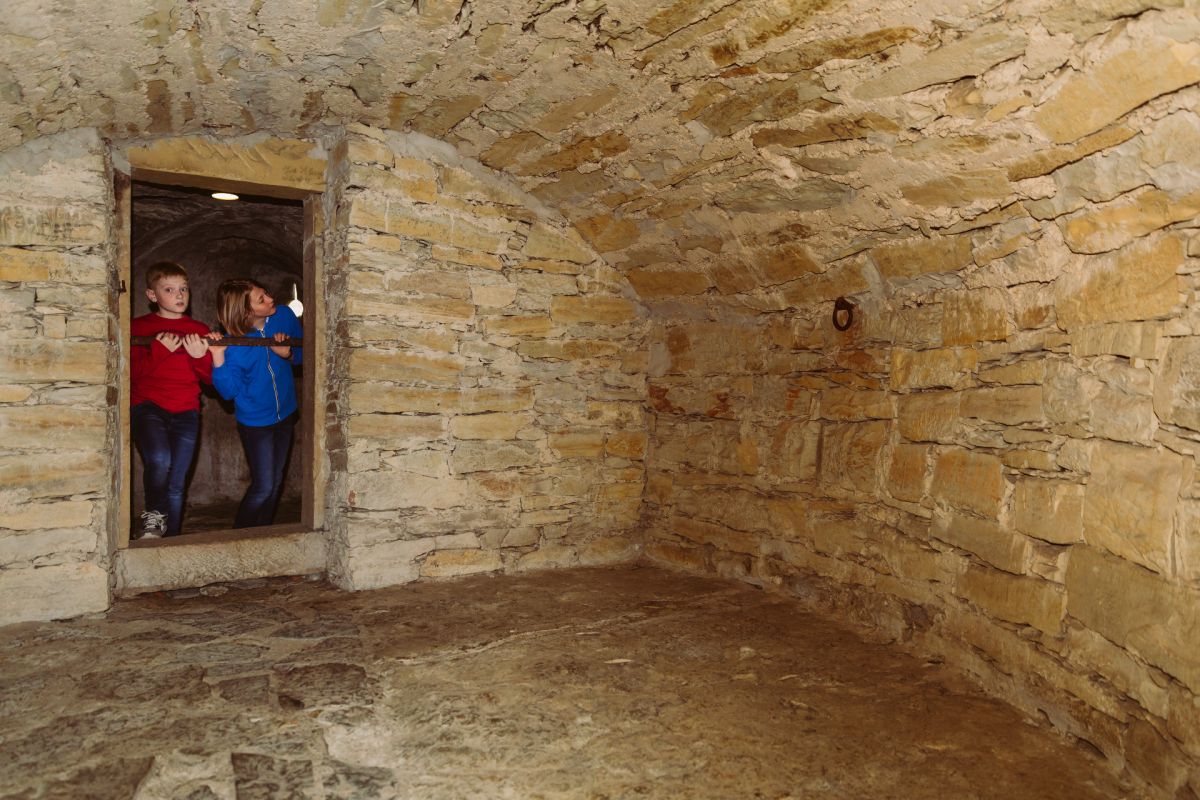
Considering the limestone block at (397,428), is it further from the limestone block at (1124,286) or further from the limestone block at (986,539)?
the limestone block at (1124,286)

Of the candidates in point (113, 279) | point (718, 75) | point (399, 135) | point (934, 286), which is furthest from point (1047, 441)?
point (113, 279)

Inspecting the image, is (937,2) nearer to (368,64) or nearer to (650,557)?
(368,64)

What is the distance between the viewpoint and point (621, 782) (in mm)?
1933

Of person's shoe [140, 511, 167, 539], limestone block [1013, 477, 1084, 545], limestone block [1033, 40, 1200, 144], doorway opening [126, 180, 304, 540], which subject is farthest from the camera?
doorway opening [126, 180, 304, 540]

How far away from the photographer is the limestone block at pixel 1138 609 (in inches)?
70.6

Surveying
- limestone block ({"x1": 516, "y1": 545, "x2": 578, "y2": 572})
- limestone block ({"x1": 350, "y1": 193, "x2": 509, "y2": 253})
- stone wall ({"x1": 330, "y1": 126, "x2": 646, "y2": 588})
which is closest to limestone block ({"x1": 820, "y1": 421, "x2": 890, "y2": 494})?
stone wall ({"x1": 330, "y1": 126, "x2": 646, "y2": 588})

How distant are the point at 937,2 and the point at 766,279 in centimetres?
161

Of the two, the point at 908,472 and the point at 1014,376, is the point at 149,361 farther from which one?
the point at 1014,376

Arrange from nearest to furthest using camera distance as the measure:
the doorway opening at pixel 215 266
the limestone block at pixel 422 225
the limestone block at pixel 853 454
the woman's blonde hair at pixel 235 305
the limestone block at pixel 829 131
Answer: the limestone block at pixel 829 131 < the limestone block at pixel 853 454 < the limestone block at pixel 422 225 < the woman's blonde hair at pixel 235 305 < the doorway opening at pixel 215 266

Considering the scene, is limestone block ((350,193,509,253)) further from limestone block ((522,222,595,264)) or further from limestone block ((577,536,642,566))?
limestone block ((577,536,642,566))

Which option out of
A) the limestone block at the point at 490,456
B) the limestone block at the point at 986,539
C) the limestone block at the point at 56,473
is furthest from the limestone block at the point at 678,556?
the limestone block at the point at 56,473

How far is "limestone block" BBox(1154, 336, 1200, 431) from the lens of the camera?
70.9 inches

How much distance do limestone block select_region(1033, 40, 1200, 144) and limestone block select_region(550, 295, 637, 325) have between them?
230 centimetres

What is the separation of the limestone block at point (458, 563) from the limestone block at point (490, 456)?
1.22 feet
